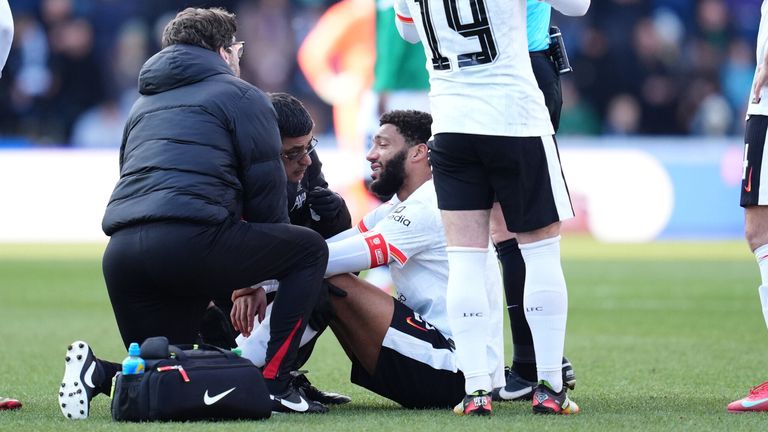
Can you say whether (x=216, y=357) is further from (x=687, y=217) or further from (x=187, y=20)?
(x=687, y=217)

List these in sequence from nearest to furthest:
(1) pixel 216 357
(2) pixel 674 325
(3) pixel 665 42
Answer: (1) pixel 216 357
(2) pixel 674 325
(3) pixel 665 42

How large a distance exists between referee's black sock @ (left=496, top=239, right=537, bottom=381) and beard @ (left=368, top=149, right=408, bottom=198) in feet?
1.79

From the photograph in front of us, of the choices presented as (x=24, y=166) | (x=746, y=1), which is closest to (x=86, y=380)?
A: (x=24, y=166)

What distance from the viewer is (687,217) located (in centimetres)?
1894

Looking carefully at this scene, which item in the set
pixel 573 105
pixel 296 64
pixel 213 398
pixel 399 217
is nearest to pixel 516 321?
pixel 399 217

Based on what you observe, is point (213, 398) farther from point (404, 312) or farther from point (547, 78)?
point (547, 78)

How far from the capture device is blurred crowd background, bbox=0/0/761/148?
66.3 ft

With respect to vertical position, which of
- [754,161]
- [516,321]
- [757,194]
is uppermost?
[754,161]

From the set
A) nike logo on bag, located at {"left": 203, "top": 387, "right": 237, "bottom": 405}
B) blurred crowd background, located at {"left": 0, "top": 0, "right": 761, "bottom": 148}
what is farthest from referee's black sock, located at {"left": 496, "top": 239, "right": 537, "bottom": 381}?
blurred crowd background, located at {"left": 0, "top": 0, "right": 761, "bottom": 148}

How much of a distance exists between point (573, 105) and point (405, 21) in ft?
53.0

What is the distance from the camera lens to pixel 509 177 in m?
5.13

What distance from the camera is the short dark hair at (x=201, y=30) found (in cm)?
530

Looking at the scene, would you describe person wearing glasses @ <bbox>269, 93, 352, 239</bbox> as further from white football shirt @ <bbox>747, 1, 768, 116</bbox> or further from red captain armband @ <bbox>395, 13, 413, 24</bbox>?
white football shirt @ <bbox>747, 1, 768, 116</bbox>

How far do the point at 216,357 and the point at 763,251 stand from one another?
2.27 meters
